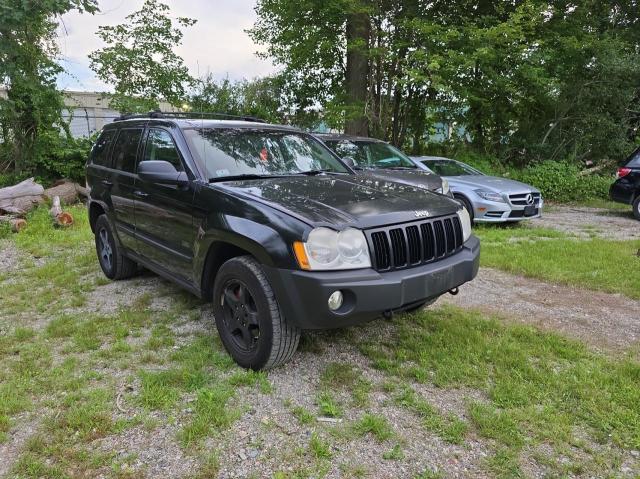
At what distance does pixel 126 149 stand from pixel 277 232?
2734mm

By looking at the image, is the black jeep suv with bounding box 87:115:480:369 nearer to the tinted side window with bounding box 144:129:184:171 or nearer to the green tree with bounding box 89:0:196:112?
the tinted side window with bounding box 144:129:184:171

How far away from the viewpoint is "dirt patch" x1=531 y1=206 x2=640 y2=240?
8595 millimetres

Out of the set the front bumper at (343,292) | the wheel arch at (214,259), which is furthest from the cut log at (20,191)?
the front bumper at (343,292)

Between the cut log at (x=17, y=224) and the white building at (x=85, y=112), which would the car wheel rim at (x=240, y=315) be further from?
the white building at (x=85, y=112)

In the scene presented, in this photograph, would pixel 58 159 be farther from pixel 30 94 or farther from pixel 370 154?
pixel 370 154

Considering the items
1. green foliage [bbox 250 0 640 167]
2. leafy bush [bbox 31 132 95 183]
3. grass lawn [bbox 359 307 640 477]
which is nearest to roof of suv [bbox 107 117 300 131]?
grass lawn [bbox 359 307 640 477]

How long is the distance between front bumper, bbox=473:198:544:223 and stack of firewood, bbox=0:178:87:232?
746cm

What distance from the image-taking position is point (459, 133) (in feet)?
50.3

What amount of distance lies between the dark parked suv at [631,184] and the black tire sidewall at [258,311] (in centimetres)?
997

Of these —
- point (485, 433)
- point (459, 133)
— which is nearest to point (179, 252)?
point (485, 433)

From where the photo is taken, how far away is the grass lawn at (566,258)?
5.47 metres

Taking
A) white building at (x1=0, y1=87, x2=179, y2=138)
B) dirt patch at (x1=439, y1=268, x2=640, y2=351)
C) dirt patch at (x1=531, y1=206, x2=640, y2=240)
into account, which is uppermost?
white building at (x1=0, y1=87, x2=179, y2=138)

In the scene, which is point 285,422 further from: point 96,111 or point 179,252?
point 96,111

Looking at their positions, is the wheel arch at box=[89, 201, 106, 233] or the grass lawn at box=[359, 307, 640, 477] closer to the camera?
the grass lawn at box=[359, 307, 640, 477]
